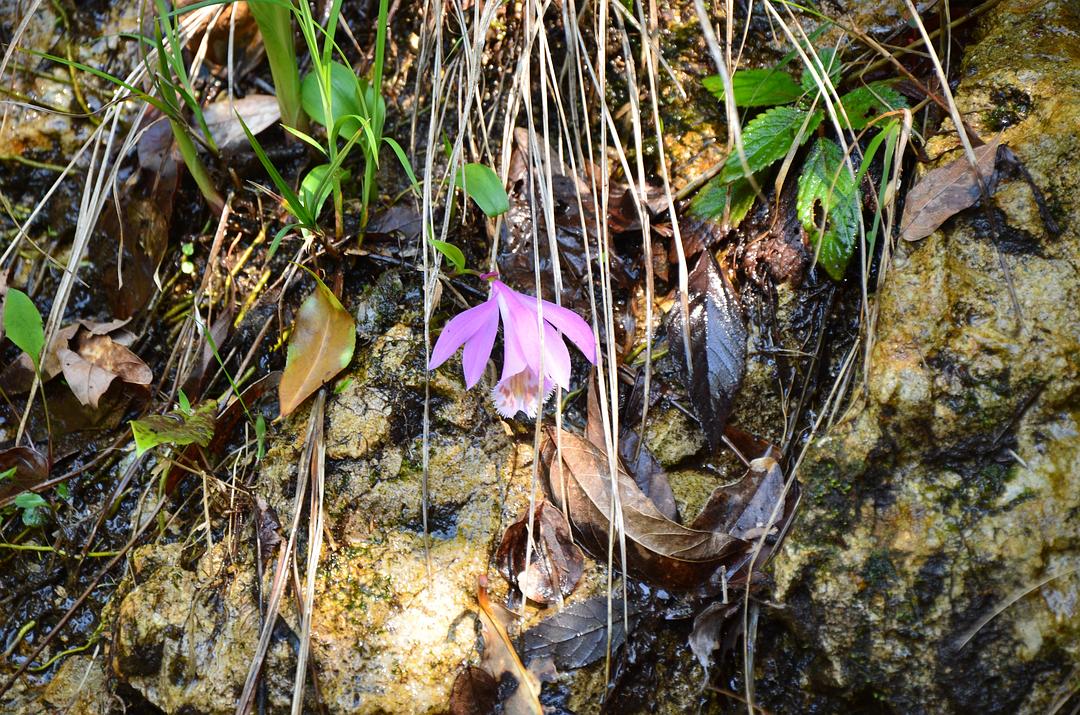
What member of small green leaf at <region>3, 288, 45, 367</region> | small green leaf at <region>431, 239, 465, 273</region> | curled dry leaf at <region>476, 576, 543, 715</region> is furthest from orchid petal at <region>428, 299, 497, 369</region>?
small green leaf at <region>3, 288, 45, 367</region>

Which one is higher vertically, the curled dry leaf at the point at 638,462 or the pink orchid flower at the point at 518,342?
the pink orchid flower at the point at 518,342

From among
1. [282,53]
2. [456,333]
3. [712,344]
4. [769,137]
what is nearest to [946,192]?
[769,137]

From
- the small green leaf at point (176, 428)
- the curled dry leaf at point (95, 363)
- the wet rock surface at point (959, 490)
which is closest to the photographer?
the wet rock surface at point (959, 490)

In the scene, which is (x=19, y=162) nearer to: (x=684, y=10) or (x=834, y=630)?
(x=684, y=10)

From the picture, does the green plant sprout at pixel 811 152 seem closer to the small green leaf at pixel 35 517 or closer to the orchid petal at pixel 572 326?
the orchid petal at pixel 572 326

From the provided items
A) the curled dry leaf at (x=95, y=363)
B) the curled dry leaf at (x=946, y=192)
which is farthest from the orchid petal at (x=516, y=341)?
the curled dry leaf at (x=95, y=363)

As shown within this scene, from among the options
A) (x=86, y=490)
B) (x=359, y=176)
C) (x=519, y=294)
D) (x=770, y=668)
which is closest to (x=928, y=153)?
(x=519, y=294)

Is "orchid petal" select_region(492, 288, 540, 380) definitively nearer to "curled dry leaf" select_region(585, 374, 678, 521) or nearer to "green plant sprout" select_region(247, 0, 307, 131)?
"curled dry leaf" select_region(585, 374, 678, 521)
